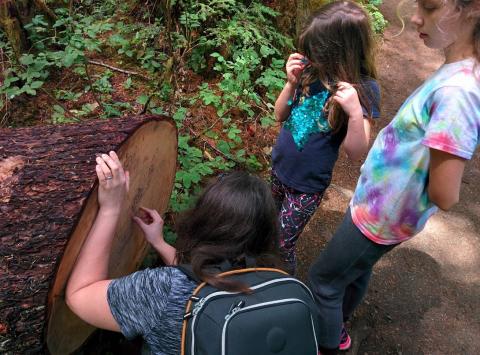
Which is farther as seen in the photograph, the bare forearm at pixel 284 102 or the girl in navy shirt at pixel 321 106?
the bare forearm at pixel 284 102

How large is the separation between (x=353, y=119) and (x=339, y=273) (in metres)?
0.67

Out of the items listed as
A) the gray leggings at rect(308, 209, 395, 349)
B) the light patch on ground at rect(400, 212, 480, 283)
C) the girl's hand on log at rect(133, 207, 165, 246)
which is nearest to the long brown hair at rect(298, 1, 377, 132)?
the gray leggings at rect(308, 209, 395, 349)

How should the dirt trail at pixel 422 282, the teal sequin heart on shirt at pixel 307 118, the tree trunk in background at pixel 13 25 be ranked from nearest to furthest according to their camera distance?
the teal sequin heart on shirt at pixel 307 118, the dirt trail at pixel 422 282, the tree trunk in background at pixel 13 25

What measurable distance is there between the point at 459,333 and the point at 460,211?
4.24 feet

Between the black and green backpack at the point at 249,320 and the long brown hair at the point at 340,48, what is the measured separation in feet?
3.22

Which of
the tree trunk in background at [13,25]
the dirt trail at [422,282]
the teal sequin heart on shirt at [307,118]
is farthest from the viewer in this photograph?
the tree trunk in background at [13,25]

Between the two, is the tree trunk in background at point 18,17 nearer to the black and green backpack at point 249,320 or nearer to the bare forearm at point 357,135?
the bare forearm at point 357,135

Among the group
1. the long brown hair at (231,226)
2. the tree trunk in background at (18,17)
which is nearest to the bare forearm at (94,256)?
the long brown hair at (231,226)

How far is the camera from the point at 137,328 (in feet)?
4.19

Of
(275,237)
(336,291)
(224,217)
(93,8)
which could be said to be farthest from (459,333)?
(93,8)

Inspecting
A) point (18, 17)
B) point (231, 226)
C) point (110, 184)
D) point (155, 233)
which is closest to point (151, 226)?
point (155, 233)

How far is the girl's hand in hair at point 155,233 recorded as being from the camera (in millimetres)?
1738

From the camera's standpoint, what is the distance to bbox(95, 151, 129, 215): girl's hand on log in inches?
58.4

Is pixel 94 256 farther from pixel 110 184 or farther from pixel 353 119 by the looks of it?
pixel 353 119
